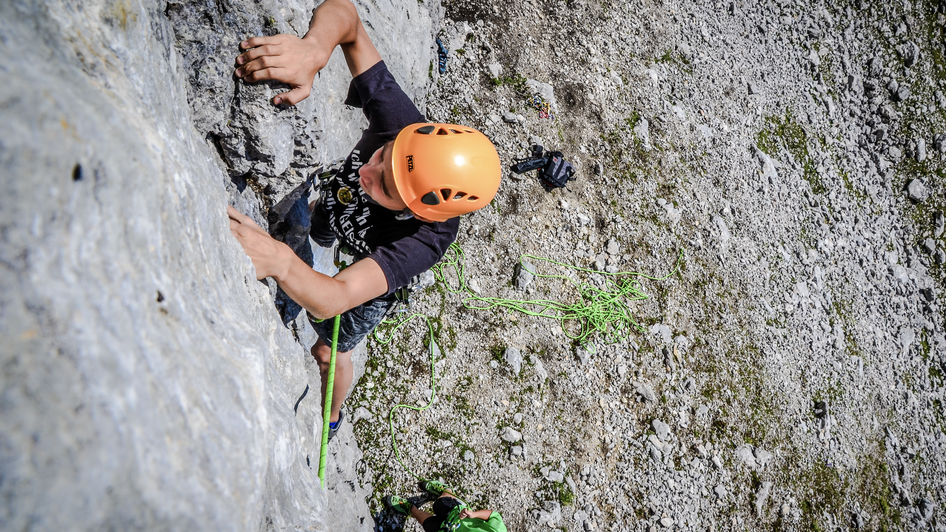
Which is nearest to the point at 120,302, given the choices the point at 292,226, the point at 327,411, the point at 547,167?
the point at 327,411

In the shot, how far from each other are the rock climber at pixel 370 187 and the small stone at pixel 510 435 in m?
2.25

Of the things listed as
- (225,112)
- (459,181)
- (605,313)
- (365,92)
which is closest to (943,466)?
(605,313)

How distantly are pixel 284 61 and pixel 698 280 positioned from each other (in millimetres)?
6346

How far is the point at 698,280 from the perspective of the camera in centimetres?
707

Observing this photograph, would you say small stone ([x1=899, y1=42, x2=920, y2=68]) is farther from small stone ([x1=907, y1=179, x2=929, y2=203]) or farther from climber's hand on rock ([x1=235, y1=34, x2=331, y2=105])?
climber's hand on rock ([x1=235, y1=34, x2=331, y2=105])

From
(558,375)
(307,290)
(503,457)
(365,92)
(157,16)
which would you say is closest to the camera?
(157,16)

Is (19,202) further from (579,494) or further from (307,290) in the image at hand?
(579,494)

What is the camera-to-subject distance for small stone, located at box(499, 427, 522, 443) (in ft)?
17.8

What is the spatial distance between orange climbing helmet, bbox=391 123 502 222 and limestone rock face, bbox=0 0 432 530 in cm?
127

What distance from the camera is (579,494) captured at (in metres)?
5.51

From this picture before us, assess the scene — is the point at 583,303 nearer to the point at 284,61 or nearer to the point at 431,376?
the point at 431,376

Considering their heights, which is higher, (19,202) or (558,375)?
(19,202)

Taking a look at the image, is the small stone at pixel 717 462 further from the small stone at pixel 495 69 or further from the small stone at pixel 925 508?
the small stone at pixel 495 69

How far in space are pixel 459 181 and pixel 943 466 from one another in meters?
9.60
